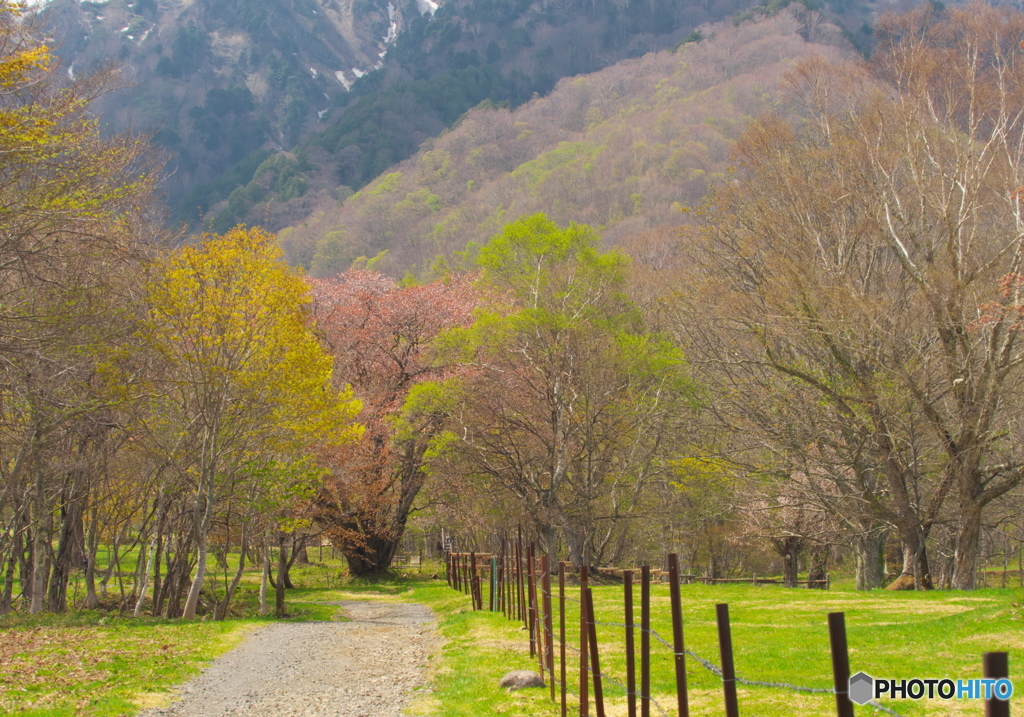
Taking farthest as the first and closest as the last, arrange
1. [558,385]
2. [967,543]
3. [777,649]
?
[558,385], [967,543], [777,649]

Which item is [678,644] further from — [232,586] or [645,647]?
[232,586]

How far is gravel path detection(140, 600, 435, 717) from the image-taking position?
10141 millimetres

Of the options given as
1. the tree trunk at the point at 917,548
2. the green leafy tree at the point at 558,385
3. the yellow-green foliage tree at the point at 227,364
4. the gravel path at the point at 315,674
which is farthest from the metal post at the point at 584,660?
the green leafy tree at the point at 558,385

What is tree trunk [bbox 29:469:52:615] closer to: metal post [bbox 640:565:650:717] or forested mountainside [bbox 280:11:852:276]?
metal post [bbox 640:565:650:717]

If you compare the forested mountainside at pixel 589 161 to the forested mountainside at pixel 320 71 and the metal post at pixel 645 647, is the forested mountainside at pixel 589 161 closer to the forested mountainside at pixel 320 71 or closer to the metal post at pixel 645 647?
the forested mountainside at pixel 320 71

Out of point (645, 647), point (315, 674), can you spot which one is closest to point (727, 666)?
point (645, 647)

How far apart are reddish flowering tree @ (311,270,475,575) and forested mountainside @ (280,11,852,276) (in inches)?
677

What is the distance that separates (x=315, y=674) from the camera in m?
12.4

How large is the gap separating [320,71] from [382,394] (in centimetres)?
18715

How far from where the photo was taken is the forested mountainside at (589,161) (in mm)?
72375

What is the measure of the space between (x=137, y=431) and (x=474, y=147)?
101m

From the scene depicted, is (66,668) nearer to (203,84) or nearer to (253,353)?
(253,353)

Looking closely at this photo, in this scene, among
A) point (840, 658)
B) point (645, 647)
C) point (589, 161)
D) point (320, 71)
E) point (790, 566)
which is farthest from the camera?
point (320, 71)

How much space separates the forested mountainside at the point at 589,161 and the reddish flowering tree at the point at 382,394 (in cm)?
1719
